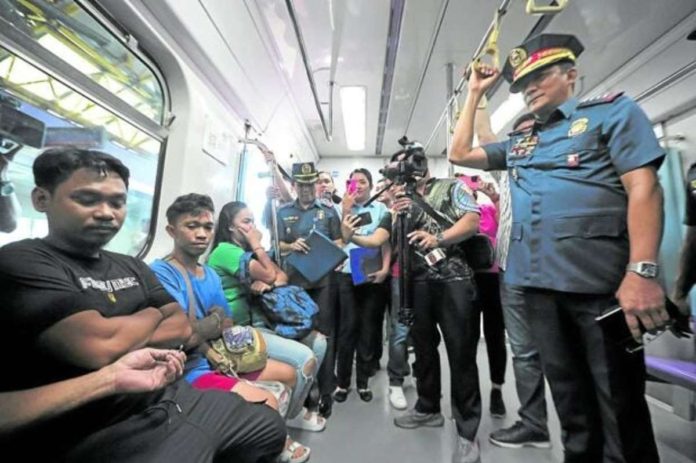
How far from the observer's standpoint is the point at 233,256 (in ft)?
6.97

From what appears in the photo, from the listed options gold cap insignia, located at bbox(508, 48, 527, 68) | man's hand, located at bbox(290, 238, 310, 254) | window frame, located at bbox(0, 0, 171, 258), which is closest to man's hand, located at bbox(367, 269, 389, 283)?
man's hand, located at bbox(290, 238, 310, 254)

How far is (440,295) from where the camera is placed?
1.83m

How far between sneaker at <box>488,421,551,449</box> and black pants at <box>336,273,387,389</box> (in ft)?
3.42

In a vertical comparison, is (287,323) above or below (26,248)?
below

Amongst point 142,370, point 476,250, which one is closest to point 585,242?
point 476,250

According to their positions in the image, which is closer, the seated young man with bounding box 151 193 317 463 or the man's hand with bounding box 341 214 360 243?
the seated young man with bounding box 151 193 317 463

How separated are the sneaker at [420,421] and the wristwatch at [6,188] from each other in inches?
91.6

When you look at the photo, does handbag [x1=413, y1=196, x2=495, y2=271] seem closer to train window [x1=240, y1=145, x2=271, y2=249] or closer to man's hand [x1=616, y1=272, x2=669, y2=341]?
man's hand [x1=616, y1=272, x2=669, y2=341]

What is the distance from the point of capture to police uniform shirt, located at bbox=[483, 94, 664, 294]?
1.04 metres

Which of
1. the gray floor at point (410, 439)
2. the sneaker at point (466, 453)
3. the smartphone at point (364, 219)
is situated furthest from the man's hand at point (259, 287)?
the sneaker at point (466, 453)

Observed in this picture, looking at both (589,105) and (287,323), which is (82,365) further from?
(589,105)

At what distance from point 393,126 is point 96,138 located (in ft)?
14.2

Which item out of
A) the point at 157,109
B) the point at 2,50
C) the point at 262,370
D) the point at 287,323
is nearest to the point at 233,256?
the point at 287,323

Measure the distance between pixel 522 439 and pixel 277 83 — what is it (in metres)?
3.62
